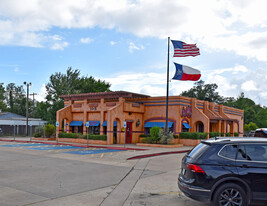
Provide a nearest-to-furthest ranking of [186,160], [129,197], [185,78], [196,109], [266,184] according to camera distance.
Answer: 1. [266,184]
2. [186,160]
3. [129,197]
4. [185,78]
5. [196,109]

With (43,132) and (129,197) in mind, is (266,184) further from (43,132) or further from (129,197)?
(43,132)

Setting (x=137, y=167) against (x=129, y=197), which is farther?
(x=137, y=167)

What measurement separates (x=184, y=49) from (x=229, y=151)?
61.0 ft

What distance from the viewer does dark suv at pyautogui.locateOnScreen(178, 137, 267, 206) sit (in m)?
6.30

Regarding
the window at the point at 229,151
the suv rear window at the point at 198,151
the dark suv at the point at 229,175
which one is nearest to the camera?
the dark suv at the point at 229,175

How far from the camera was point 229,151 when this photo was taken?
6637 millimetres

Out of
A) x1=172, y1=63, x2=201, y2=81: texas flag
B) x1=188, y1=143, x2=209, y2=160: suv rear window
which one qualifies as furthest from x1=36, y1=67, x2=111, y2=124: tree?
x1=188, y1=143, x2=209, y2=160: suv rear window

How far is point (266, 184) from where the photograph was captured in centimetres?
627

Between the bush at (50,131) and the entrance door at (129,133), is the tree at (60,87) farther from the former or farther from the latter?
the entrance door at (129,133)

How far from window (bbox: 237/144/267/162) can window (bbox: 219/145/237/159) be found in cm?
11

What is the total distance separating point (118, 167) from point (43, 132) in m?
24.6

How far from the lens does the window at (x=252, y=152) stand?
6.53 metres

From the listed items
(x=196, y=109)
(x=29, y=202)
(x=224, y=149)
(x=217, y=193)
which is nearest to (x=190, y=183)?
(x=217, y=193)

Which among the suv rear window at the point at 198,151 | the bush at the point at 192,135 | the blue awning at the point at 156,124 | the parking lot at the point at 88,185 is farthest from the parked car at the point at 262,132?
the suv rear window at the point at 198,151
